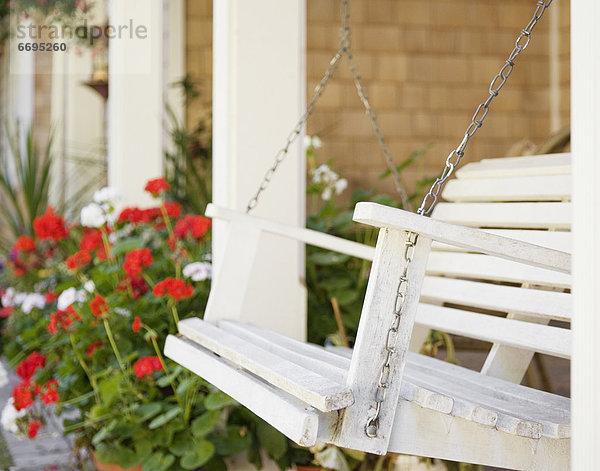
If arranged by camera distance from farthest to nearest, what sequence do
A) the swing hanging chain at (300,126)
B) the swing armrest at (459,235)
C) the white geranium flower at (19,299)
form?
1. the white geranium flower at (19,299)
2. the swing hanging chain at (300,126)
3. the swing armrest at (459,235)

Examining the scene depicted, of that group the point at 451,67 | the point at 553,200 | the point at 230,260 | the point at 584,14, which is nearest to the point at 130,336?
the point at 230,260

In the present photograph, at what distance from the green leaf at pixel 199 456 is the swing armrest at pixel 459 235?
1.10 metres

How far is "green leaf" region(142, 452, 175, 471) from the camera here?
222 cm

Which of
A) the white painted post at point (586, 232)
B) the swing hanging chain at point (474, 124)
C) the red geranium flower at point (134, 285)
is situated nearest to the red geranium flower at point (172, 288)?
the red geranium flower at point (134, 285)

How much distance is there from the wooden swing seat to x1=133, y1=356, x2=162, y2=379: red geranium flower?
30 centimetres

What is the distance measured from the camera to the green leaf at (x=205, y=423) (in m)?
2.20

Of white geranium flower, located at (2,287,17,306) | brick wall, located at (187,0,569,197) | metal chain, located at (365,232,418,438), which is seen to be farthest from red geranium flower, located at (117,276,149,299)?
brick wall, located at (187,0,569,197)

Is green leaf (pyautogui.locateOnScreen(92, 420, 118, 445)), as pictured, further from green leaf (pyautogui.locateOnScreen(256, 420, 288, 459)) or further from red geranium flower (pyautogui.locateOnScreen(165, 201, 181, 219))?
red geranium flower (pyautogui.locateOnScreen(165, 201, 181, 219))

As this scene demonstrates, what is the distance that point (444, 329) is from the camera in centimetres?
208

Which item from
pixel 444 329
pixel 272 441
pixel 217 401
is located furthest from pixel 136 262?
pixel 444 329

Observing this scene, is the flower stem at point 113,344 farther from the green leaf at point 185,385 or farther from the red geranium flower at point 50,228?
the red geranium flower at point 50,228

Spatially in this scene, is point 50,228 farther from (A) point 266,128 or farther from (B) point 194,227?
(A) point 266,128

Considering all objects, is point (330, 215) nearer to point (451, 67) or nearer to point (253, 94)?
point (253, 94)

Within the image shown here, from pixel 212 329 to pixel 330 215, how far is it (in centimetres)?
120
